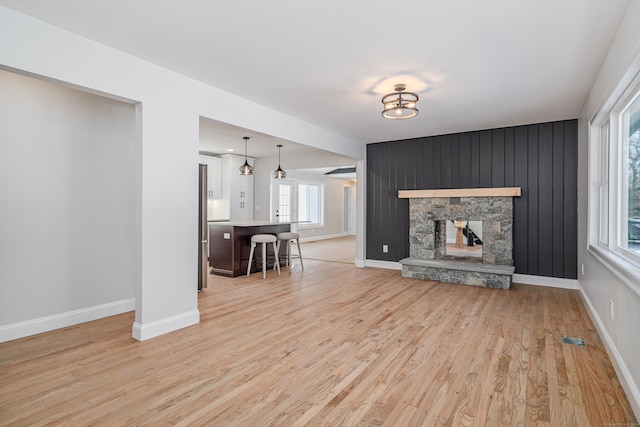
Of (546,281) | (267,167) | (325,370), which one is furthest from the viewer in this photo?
(267,167)

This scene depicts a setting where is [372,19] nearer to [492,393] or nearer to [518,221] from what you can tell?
[492,393]

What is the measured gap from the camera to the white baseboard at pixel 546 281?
15.5 feet

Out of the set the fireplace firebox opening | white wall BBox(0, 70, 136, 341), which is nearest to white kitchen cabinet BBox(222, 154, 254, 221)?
white wall BBox(0, 70, 136, 341)

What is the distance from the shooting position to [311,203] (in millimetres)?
11320

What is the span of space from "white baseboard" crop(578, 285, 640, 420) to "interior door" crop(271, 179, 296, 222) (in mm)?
7433

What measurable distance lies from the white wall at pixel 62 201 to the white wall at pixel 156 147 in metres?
0.15

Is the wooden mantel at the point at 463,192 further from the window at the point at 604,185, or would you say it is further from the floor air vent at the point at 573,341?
the floor air vent at the point at 573,341

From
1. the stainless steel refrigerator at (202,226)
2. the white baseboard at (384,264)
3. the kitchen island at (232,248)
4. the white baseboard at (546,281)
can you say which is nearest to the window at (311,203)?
the white baseboard at (384,264)

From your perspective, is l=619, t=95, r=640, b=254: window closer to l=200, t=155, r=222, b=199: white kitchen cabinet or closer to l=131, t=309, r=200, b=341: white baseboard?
l=131, t=309, r=200, b=341: white baseboard

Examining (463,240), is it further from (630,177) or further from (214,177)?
(214,177)

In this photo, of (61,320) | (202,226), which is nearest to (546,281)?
(202,226)

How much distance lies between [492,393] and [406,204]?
13.8 feet

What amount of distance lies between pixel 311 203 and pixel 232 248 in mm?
6019

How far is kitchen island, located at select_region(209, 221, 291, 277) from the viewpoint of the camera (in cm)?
549
